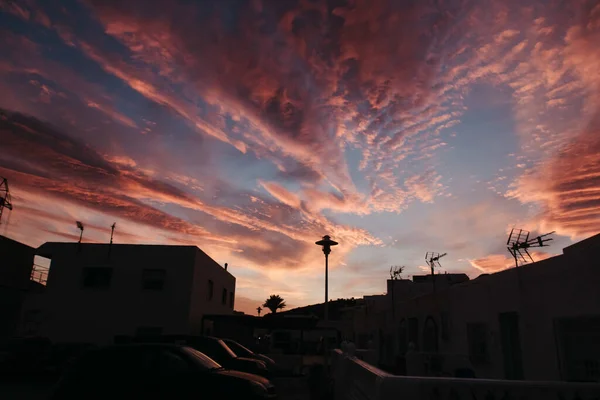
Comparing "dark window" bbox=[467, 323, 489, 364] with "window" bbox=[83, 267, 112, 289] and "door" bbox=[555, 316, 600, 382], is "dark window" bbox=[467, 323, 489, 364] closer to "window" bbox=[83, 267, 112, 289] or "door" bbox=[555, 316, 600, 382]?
"door" bbox=[555, 316, 600, 382]

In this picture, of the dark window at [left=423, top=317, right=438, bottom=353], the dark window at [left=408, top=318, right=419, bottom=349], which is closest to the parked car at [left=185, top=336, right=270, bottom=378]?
the dark window at [left=423, top=317, right=438, bottom=353]

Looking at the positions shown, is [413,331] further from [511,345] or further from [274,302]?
[274,302]

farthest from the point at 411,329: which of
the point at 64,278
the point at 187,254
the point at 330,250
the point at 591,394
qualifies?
the point at 591,394

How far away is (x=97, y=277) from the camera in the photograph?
2412 cm

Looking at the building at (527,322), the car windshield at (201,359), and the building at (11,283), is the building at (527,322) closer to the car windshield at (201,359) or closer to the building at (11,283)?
the car windshield at (201,359)

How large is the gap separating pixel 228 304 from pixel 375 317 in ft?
42.2

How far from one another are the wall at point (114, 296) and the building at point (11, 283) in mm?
2142

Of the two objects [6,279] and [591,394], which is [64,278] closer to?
[6,279]

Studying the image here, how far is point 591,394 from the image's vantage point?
4.36 m

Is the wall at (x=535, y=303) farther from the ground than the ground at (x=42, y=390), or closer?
farther from the ground

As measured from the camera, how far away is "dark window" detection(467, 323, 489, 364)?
623 inches

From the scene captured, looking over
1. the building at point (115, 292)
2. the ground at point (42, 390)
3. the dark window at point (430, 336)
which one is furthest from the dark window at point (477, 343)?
the building at point (115, 292)

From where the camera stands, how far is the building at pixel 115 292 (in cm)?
2328

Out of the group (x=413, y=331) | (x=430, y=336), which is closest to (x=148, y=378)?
(x=430, y=336)
